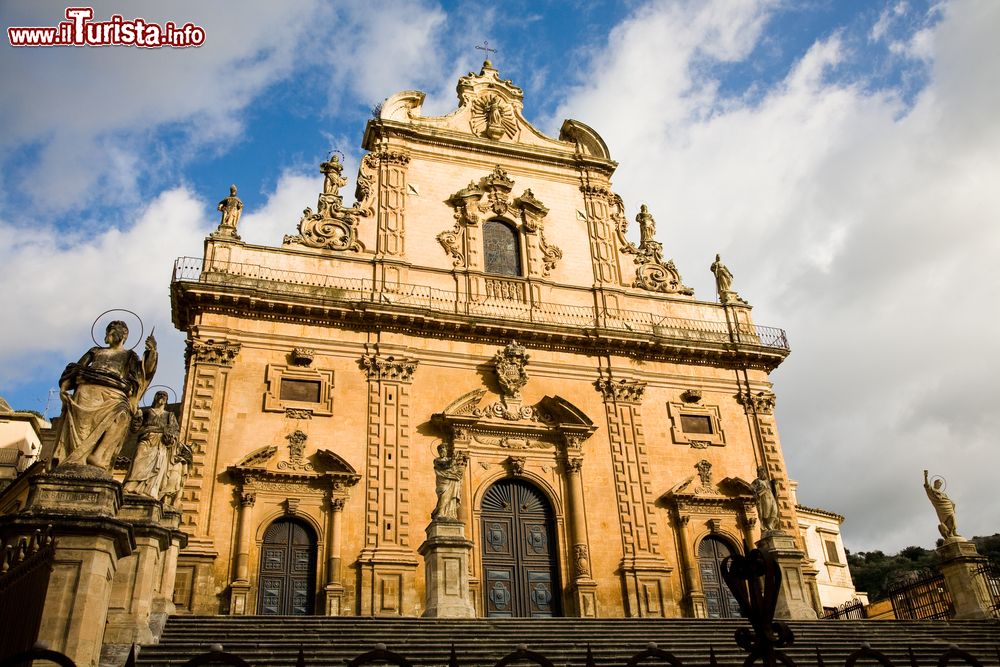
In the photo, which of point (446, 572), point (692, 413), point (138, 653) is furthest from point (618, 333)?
point (138, 653)

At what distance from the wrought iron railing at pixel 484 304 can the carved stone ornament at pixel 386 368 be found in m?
1.48

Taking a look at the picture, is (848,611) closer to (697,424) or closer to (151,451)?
(697,424)

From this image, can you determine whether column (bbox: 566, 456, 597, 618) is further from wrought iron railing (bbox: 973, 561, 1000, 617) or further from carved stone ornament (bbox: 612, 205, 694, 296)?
wrought iron railing (bbox: 973, 561, 1000, 617)

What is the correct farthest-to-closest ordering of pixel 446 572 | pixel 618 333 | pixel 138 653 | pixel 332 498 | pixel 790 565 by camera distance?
pixel 618 333 → pixel 332 498 → pixel 790 565 → pixel 446 572 → pixel 138 653

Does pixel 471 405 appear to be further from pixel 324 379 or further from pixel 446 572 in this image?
pixel 446 572

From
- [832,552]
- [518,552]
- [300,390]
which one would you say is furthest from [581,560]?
[832,552]

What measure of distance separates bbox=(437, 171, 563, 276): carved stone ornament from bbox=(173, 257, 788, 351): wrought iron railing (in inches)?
62.8

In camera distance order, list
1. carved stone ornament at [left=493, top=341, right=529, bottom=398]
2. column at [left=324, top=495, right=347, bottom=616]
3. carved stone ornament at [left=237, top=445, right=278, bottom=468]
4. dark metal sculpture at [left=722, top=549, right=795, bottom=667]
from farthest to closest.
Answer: carved stone ornament at [left=493, top=341, right=529, bottom=398] → carved stone ornament at [left=237, top=445, right=278, bottom=468] → column at [left=324, top=495, right=347, bottom=616] → dark metal sculpture at [left=722, top=549, right=795, bottom=667]

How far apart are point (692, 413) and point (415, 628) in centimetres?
1188

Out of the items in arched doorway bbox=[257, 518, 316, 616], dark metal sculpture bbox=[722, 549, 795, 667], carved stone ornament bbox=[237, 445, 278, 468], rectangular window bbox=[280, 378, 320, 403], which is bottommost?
dark metal sculpture bbox=[722, 549, 795, 667]

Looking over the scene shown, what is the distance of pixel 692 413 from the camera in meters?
22.3

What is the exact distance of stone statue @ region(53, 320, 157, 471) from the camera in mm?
7816

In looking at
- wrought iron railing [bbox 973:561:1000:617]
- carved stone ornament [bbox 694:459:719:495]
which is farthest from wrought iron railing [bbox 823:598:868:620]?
carved stone ornament [bbox 694:459:719:495]

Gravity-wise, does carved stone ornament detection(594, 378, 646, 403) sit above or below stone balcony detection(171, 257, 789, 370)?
below
